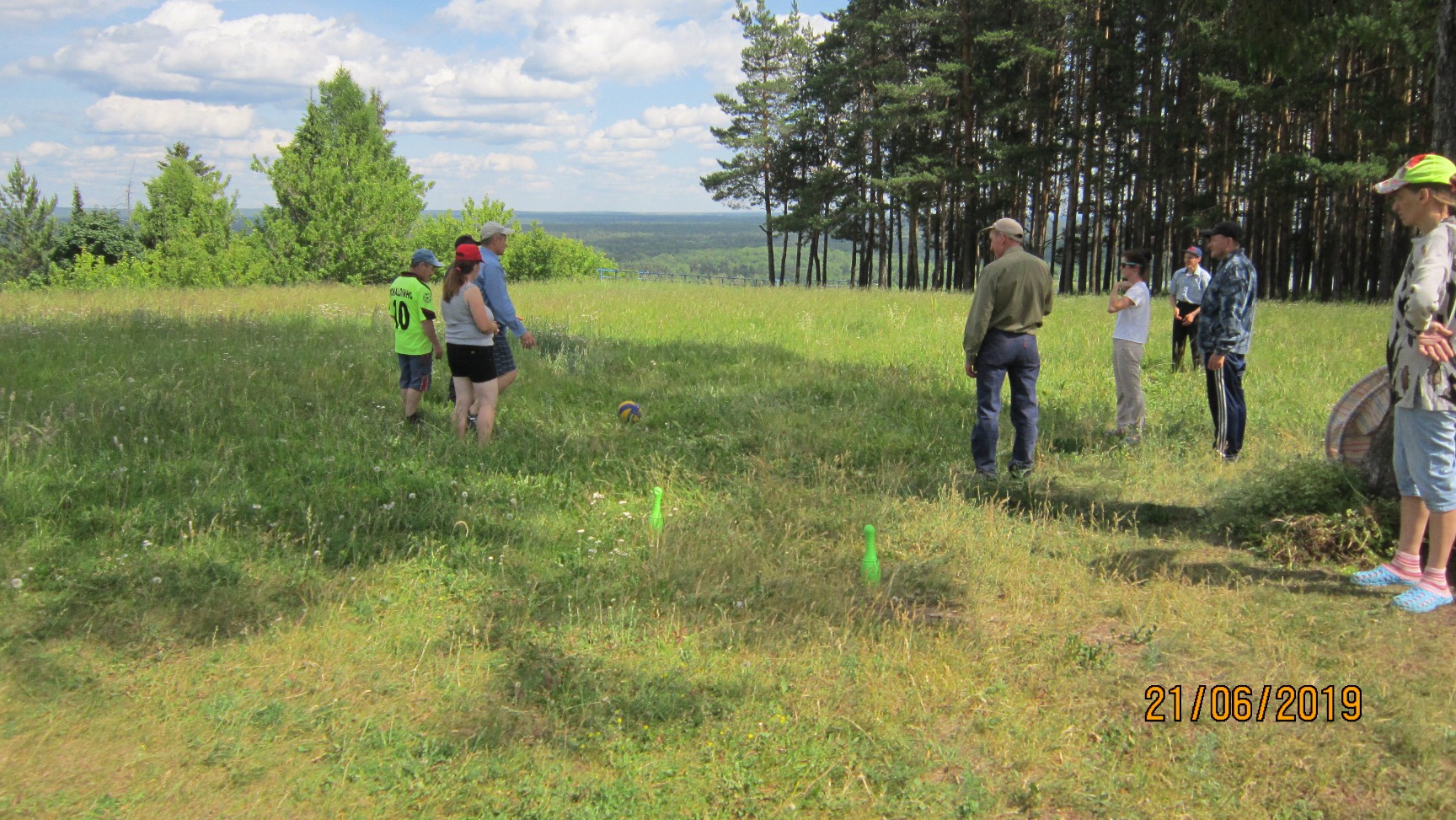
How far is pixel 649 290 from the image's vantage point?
24828mm

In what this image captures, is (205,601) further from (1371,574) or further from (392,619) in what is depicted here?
(1371,574)

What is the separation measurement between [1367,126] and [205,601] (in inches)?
1086

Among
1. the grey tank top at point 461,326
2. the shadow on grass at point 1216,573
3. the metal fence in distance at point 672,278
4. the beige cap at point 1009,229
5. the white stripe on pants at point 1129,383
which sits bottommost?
the shadow on grass at point 1216,573

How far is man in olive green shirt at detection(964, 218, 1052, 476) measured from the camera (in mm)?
6574

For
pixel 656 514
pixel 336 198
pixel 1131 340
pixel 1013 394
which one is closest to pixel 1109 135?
pixel 1131 340

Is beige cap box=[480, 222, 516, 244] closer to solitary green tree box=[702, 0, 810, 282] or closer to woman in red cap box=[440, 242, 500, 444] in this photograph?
woman in red cap box=[440, 242, 500, 444]

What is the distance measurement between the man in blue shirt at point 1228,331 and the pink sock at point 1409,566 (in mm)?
2863

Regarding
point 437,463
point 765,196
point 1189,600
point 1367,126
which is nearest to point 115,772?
point 437,463

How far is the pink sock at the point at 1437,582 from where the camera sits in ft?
14.2

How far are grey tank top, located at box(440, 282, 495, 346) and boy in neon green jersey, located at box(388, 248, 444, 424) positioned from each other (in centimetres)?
89

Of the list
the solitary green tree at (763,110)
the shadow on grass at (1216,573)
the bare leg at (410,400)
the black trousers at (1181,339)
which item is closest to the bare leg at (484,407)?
the bare leg at (410,400)

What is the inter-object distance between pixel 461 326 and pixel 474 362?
31cm

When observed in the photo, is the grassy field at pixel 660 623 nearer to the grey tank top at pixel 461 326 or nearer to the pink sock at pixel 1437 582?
the pink sock at pixel 1437 582

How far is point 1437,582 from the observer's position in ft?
14.3
